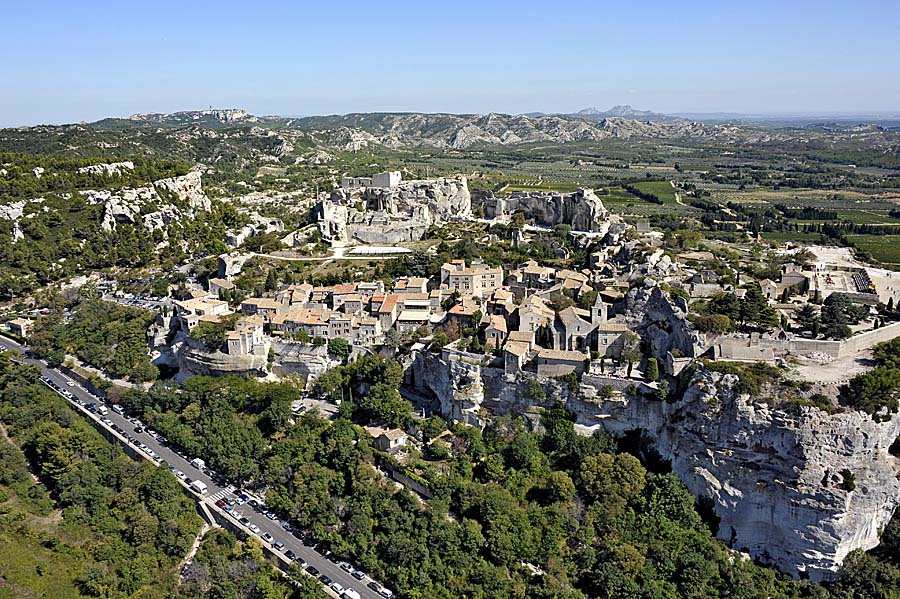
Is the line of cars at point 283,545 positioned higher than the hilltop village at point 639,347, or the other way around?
the hilltop village at point 639,347

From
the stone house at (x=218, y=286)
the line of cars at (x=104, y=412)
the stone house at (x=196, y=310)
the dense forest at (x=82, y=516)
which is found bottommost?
the dense forest at (x=82, y=516)

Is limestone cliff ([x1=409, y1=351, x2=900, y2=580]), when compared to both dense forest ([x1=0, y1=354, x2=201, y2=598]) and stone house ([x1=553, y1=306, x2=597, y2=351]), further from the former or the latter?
dense forest ([x1=0, y1=354, x2=201, y2=598])

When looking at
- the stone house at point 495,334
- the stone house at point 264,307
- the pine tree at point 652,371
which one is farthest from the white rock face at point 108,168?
the pine tree at point 652,371

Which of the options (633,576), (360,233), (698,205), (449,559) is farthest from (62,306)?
(698,205)

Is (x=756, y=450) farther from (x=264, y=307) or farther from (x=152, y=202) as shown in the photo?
(x=152, y=202)

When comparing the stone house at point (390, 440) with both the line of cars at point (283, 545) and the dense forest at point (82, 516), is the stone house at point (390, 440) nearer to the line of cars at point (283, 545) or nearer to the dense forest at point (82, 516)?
the line of cars at point (283, 545)

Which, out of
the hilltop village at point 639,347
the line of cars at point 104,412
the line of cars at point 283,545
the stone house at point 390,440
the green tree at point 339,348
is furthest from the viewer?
the green tree at point 339,348

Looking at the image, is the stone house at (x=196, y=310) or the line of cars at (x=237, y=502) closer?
the line of cars at (x=237, y=502)

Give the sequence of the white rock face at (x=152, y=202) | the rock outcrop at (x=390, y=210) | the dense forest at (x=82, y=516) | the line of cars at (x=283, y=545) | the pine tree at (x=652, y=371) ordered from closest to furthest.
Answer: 1. the line of cars at (x=283, y=545)
2. the dense forest at (x=82, y=516)
3. the pine tree at (x=652, y=371)
4. the rock outcrop at (x=390, y=210)
5. the white rock face at (x=152, y=202)
